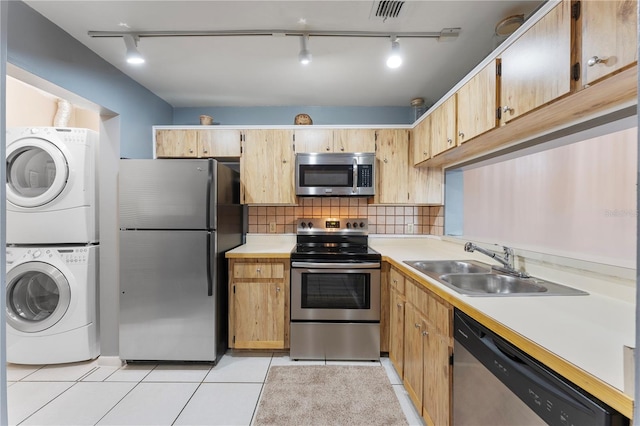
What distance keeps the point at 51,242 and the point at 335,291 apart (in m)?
2.41

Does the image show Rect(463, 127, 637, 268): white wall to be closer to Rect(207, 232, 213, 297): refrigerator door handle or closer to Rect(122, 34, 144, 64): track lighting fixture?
Rect(207, 232, 213, 297): refrigerator door handle

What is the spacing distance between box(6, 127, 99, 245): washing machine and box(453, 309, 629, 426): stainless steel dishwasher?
113 inches

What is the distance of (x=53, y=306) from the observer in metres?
2.33

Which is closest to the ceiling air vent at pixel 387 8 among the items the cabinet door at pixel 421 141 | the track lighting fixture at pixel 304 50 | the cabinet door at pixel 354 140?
A: the track lighting fixture at pixel 304 50

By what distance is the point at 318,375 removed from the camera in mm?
2135

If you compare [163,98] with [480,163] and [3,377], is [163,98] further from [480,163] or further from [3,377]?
[480,163]

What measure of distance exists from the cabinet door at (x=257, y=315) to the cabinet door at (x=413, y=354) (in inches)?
42.9

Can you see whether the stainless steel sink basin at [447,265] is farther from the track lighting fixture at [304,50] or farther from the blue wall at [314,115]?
the blue wall at [314,115]

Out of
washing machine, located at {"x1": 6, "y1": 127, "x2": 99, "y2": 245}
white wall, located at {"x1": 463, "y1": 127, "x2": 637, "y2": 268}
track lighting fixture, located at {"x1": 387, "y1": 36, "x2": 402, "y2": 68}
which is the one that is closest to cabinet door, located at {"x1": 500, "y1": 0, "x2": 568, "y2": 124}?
white wall, located at {"x1": 463, "y1": 127, "x2": 637, "y2": 268}

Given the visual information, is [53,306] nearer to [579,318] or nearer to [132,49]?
[132,49]

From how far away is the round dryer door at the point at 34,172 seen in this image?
86.0 inches

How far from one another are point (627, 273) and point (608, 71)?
80 cm

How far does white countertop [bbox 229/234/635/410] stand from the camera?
717 millimetres

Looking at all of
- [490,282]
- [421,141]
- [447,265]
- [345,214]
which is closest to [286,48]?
[421,141]
